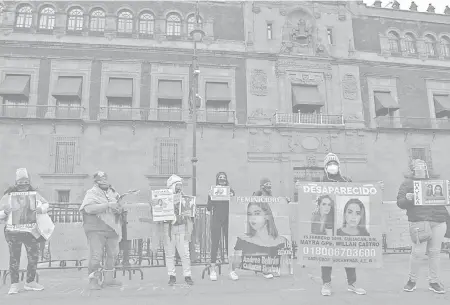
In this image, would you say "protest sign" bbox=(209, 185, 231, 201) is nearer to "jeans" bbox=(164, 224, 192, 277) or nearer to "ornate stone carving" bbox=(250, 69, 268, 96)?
"jeans" bbox=(164, 224, 192, 277)

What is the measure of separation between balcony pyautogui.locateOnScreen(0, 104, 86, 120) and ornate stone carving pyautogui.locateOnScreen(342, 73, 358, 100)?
1547 cm

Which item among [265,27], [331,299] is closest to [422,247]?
[331,299]

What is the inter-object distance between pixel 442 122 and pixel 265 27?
41.6 ft

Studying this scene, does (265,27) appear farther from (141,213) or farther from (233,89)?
(141,213)

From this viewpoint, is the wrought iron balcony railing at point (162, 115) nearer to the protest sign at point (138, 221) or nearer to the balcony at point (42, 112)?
the balcony at point (42, 112)

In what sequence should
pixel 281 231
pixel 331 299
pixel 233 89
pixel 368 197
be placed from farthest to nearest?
pixel 233 89 → pixel 281 231 → pixel 368 197 → pixel 331 299

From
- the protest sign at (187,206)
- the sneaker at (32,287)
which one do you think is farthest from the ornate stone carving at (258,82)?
the sneaker at (32,287)

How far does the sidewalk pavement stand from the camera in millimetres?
5180

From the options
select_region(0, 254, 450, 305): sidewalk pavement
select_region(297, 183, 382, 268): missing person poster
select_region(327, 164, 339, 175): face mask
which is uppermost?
select_region(327, 164, 339, 175): face mask

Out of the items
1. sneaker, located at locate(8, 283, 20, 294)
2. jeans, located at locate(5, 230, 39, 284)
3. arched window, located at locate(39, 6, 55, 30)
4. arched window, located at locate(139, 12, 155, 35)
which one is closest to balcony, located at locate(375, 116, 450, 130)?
arched window, located at locate(139, 12, 155, 35)

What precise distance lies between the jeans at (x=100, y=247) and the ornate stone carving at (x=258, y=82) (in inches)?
663

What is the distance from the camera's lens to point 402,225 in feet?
33.2

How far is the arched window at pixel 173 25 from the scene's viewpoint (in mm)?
22688

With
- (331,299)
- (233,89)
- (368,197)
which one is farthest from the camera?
(233,89)
